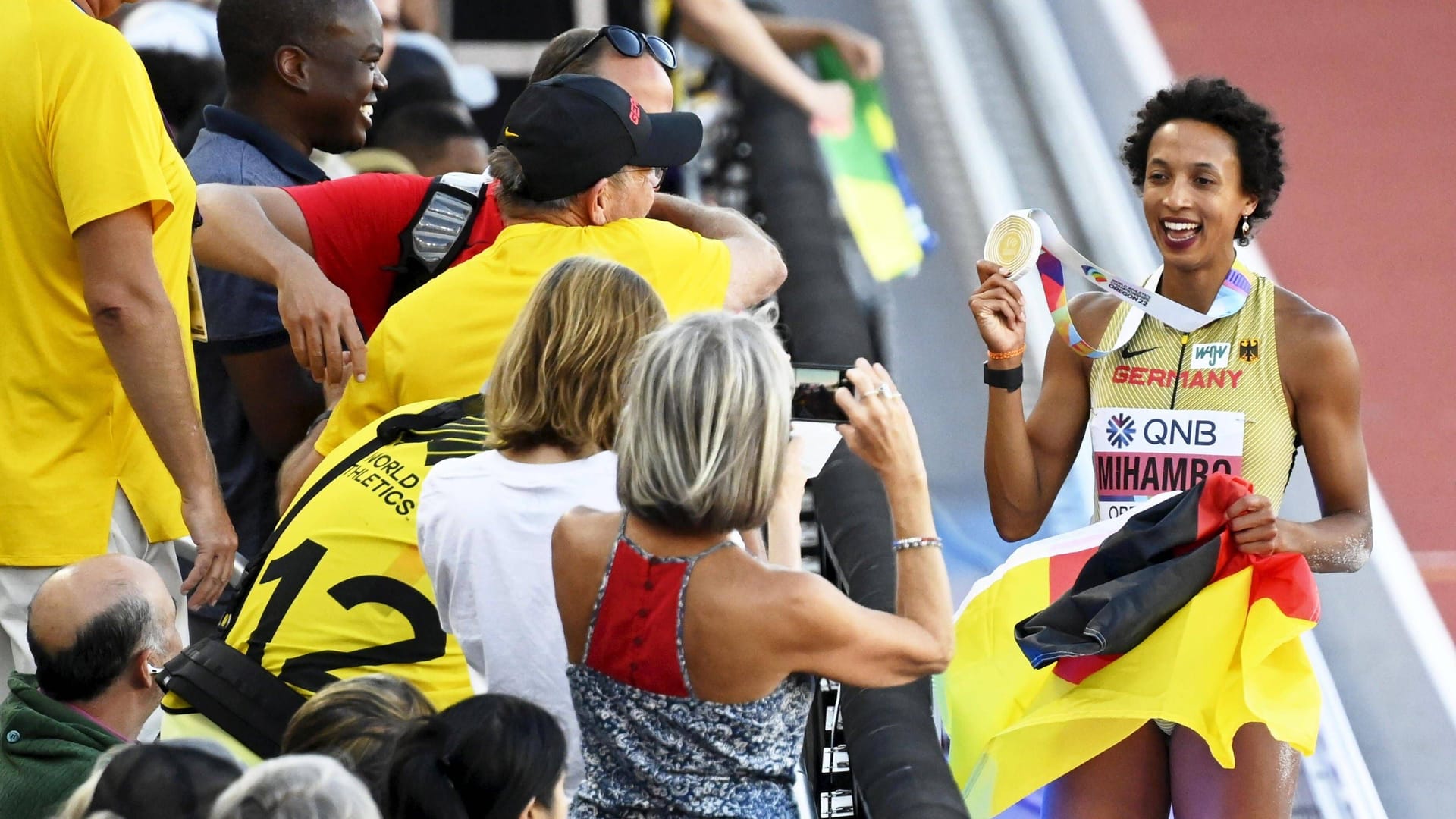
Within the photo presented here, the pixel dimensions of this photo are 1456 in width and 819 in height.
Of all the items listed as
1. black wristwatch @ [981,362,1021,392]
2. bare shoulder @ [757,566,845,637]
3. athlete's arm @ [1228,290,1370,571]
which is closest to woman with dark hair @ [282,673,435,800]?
bare shoulder @ [757,566,845,637]

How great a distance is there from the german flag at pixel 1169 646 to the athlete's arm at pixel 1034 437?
180mm

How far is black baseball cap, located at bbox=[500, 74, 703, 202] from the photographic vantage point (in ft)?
7.06

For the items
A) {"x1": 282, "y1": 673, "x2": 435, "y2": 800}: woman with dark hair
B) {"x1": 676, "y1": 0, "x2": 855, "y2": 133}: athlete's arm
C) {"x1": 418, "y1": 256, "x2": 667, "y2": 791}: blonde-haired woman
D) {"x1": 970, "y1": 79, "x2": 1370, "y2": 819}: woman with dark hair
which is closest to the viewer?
{"x1": 282, "y1": 673, "x2": 435, "y2": 800}: woman with dark hair

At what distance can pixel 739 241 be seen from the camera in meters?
2.31

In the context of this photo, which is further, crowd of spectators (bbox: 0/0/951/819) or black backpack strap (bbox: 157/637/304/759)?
black backpack strap (bbox: 157/637/304/759)

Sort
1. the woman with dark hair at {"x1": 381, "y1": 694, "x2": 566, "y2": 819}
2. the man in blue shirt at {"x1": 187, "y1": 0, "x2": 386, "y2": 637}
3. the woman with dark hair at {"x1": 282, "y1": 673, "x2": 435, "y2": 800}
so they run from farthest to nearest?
1. the man in blue shirt at {"x1": 187, "y1": 0, "x2": 386, "y2": 637}
2. the woman with dark hair at {"x1": 282, "y1": 673, "x2": 435, "y2": 800}
3. the woman with dark hair at {"x1": 381, "y1": 694, "x2": 566, "y2": 819}

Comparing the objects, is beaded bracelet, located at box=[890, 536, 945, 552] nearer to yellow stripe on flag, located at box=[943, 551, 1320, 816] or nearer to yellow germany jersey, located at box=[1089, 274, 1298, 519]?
yellow stripe on flag, located at box=[943, 551, 1320, 816]

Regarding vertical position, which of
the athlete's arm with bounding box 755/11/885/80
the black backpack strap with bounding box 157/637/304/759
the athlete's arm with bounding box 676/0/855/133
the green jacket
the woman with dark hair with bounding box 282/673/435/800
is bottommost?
the green jacket

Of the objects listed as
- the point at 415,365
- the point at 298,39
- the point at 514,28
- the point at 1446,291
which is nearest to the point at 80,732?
the point at 415,365

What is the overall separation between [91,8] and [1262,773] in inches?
72.7

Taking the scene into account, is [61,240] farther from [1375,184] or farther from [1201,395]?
[1375,184]

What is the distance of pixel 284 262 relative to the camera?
2260 mm

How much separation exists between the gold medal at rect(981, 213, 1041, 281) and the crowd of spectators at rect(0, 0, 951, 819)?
1.02 feet

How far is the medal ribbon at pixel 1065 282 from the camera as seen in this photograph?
7.39 ft
